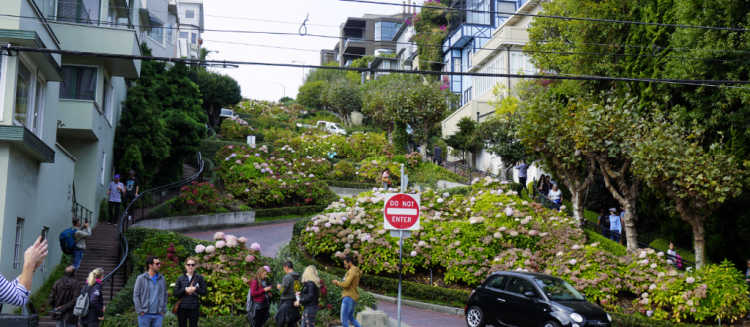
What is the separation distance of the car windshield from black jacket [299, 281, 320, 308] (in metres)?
5.00

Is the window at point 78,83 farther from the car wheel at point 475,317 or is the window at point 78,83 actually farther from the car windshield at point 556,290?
the car windshield at point 556,290

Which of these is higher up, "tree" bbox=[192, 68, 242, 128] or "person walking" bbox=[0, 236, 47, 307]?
"tree" bbox=[192, 68, 242, 128]

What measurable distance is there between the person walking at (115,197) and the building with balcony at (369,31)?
8589 centimetres

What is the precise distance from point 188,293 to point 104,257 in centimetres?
963

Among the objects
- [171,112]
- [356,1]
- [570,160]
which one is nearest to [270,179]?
[171,112]

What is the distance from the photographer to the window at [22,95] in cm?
1487

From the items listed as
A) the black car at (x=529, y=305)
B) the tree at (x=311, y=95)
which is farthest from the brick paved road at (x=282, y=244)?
the tree at (x=311, y=95)

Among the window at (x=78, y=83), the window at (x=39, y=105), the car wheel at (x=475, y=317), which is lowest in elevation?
the car wheel at (x=475, y=317)

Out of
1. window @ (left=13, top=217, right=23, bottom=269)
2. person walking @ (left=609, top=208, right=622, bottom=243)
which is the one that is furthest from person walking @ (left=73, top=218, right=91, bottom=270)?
person walking @ (left=609, top=208, right=622, bottom=243)

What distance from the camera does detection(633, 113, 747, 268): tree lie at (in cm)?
2006

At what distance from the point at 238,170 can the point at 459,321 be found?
20.4 meters

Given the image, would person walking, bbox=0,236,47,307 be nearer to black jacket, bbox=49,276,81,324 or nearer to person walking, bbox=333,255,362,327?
black jacket, bbox=49,276,81,324

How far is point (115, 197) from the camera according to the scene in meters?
25.0

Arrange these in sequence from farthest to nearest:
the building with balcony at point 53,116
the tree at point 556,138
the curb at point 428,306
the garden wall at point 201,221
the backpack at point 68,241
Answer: the garden wall at point 201,221 < the tree at point 556,138 < the curb at point 428,306 < the backpack at point 68,241 < the building with balcony at point 53,116
